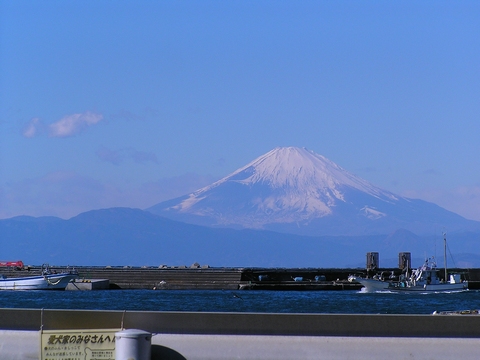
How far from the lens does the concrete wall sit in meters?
14.1

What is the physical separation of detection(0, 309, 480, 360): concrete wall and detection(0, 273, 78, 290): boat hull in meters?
70.1

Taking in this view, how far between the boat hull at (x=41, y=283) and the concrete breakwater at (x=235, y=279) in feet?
17.6

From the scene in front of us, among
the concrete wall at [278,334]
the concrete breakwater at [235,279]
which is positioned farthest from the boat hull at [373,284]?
the concrete wall at [278,334]

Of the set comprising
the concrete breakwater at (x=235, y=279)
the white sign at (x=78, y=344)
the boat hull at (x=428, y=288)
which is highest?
the concrete breakwater at (x=235, y=279)

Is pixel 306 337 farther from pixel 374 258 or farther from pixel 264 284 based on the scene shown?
pixel 374 258

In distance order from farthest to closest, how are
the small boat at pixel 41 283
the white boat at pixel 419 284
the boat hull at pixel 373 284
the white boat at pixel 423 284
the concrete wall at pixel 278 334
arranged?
the small boat at pixel 41 283
the boat hull at pixel 373 284
the white boat at pixel 419 284
the white boat at pixel 423 284
the concrete wall at pixel 278 334

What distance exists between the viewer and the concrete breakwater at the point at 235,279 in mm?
85688

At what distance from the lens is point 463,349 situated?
13938mm

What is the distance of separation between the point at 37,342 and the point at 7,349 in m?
0.53

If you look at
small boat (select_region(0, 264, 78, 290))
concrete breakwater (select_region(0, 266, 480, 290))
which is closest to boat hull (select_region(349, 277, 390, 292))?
concrete breakwater (select_region(0, 266, 480, 290))

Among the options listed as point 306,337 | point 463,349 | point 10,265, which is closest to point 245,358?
point 306,337

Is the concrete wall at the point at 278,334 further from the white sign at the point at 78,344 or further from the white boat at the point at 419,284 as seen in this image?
the white boat at the point at 419,284

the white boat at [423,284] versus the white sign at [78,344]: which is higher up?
the white boat at [423,284]

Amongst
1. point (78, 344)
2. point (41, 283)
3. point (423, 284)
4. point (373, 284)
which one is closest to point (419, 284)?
Result: point (423, 284)
